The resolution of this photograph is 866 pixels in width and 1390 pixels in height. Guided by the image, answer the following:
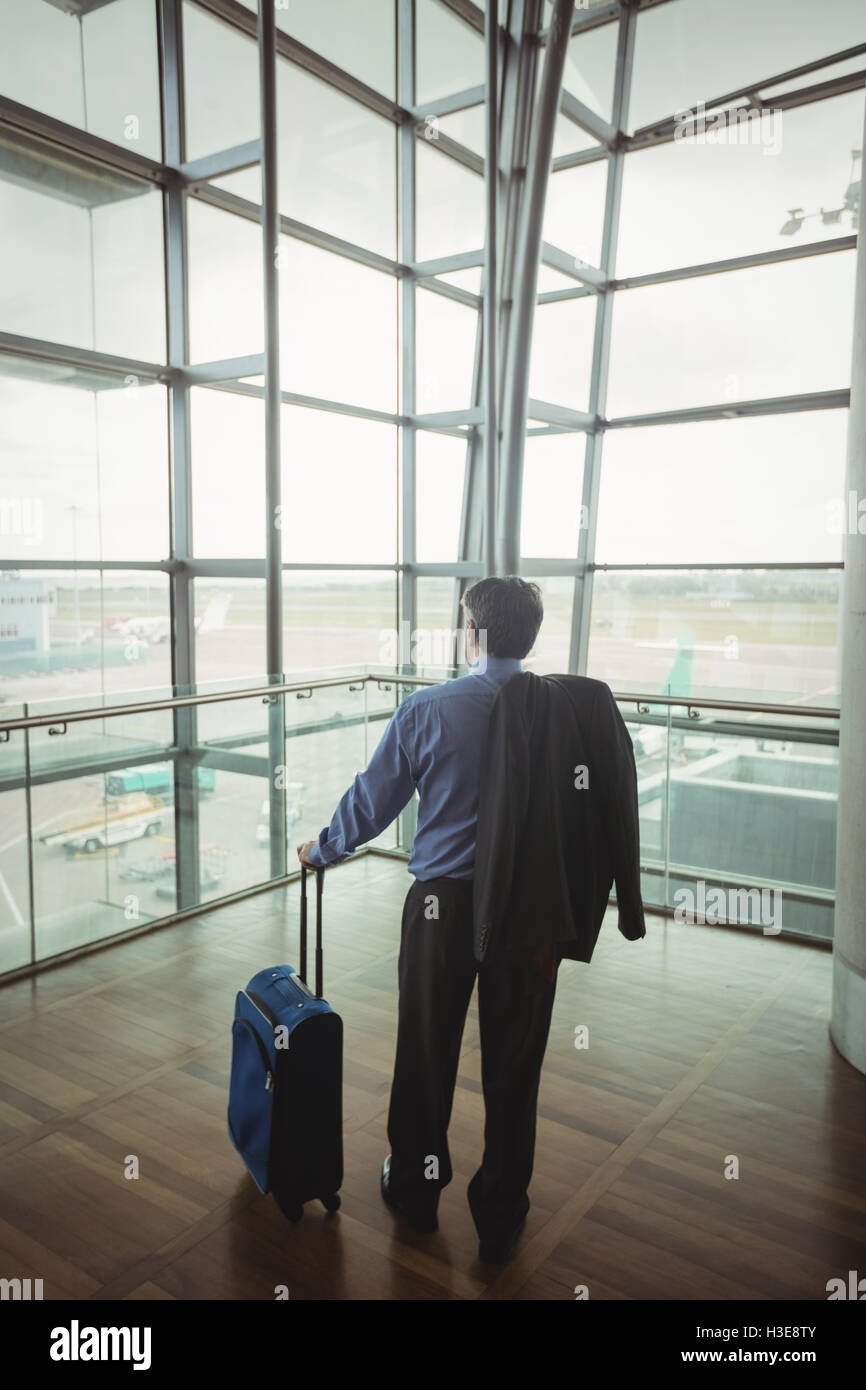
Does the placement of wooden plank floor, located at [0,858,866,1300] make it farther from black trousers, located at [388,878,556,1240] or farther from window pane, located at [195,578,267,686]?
window pane, located at [195,578,267,686]

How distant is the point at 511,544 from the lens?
23.0ft

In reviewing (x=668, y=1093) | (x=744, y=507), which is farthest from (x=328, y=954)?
(x=744, y=507)

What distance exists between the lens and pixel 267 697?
4859 millimetres

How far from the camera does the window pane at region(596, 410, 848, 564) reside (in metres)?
6.69

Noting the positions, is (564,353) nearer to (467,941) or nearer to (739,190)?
(739,190)

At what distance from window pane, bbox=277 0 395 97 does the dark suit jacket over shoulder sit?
601cm

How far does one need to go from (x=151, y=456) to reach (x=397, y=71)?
11.6 feet

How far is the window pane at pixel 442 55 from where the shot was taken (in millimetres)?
7047

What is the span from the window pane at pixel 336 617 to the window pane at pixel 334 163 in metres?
2.37

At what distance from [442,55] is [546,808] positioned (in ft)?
23.1

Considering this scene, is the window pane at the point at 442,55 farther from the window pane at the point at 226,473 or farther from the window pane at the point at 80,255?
the window pane at the point at 226,473

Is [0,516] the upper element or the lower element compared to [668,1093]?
upper
